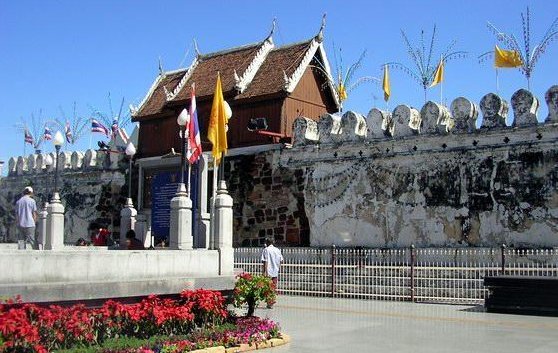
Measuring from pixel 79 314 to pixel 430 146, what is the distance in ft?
42.2

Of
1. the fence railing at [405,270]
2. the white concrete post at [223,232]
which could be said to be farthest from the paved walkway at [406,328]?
the white concrete post at [223,232]

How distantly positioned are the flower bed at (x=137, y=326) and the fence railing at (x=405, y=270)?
742 centimetres

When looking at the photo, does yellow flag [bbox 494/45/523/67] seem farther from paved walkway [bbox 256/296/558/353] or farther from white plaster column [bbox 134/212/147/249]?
white plaster column [bbox 134/212/147/249]

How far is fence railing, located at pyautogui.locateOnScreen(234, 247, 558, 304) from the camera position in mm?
16844

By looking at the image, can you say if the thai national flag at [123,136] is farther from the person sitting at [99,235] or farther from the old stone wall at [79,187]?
the person sitting at [99,235]

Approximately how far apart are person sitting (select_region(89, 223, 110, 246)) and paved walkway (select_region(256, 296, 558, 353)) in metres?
9.51

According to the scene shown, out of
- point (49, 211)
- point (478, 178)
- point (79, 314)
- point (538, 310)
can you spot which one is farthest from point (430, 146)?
point (79, 314)

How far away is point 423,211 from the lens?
1930 cm

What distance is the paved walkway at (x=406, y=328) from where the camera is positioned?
34.5 feet

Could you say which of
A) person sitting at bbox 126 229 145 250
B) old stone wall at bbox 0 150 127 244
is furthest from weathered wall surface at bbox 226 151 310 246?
old stone wall at bbox 0 150 127 244

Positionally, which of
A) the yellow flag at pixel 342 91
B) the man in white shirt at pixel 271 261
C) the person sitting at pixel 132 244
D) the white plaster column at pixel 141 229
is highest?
the yellow flag at pixel 342 91

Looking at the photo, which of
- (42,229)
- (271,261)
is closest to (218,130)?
(271,261)

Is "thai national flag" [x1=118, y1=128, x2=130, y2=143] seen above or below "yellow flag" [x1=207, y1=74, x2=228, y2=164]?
above

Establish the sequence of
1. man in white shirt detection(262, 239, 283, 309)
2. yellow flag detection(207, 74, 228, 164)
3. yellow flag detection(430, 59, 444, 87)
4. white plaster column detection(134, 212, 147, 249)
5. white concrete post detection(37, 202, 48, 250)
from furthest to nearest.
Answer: yellow flag detection(430, 59, 444, 87), white plaster column detection(134, 212, 147, 249), white concrete post detection(37, 202, 48, 250), man in white shirt detection(262, 239, 283, 309), yellow flag detection(207, 74, 228, 164)
